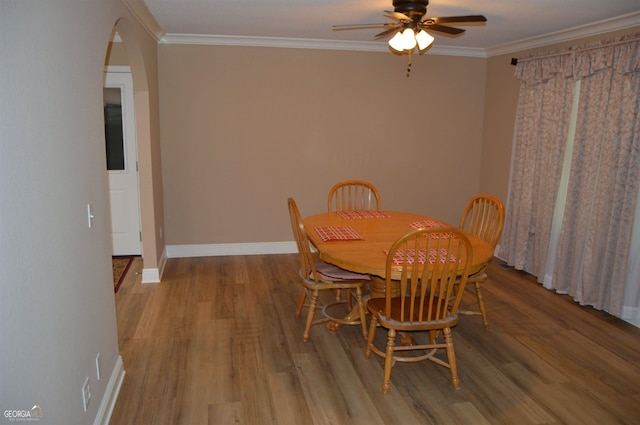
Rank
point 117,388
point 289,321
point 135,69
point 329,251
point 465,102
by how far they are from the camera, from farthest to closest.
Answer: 1. point 465,102
2. point 135,69
3. point 289,321
4. point 329,251
5. point 117,388

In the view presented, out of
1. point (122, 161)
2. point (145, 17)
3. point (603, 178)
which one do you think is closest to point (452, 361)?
point (603, 178)

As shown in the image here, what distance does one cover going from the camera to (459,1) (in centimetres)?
334

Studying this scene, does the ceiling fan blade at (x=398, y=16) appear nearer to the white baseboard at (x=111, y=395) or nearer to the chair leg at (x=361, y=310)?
the chair leg at (x=361, y=310)

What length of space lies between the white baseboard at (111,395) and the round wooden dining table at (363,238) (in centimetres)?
137

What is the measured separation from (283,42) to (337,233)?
2.64 meters

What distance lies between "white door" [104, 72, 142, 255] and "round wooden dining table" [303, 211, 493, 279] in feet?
8.13

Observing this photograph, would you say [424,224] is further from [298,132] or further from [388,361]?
[298,132]

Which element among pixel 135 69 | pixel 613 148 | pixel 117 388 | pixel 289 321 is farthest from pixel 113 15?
pixel 613 148

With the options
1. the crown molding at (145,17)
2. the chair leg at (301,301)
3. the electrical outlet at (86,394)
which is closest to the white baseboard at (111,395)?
the electrical outlet at (86,394)

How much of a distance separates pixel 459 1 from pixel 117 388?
10.9 ft

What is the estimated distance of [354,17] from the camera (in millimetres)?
3916

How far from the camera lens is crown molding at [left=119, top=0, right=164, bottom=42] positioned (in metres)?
3.33

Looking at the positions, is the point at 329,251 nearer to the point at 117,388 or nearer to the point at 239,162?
the point at 117,388

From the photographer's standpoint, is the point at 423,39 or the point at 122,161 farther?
the point at 122,161
